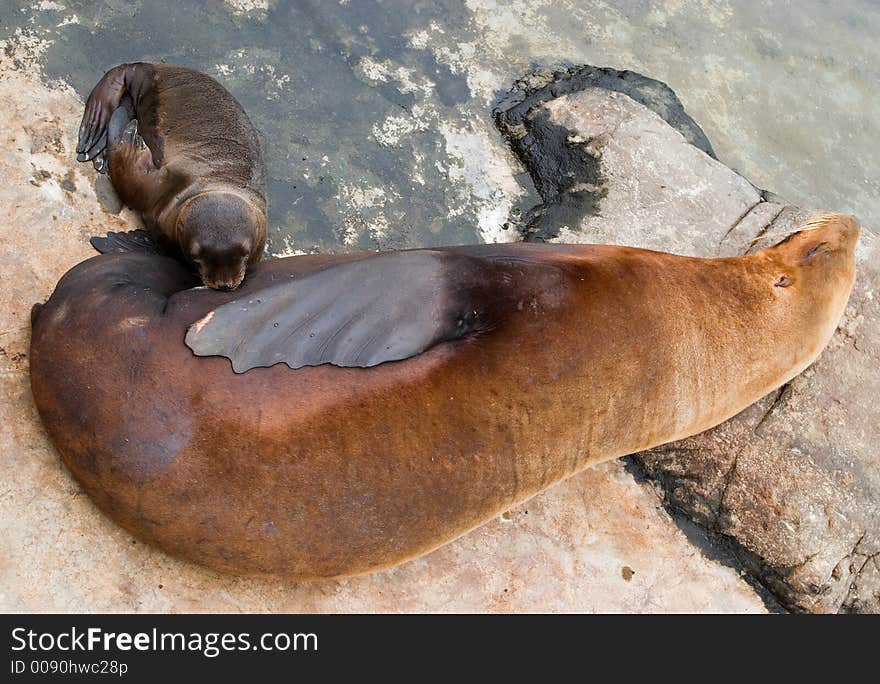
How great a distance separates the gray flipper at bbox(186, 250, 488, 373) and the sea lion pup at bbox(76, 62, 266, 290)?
596mm

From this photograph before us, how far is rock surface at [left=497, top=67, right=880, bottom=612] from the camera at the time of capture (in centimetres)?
410

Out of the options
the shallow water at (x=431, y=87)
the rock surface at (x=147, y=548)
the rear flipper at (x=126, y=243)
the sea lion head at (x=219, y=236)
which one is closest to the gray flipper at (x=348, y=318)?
the sea lion head at (x=219, y=236)

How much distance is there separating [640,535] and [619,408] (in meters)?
0.78

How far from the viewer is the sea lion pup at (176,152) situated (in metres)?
3.74

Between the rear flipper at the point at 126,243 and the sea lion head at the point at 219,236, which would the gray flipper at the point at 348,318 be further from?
the rear flipper at the point at 126,243

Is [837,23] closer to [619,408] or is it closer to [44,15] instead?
[619,408]

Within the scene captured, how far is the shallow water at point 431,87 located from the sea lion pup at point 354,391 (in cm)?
A: 99

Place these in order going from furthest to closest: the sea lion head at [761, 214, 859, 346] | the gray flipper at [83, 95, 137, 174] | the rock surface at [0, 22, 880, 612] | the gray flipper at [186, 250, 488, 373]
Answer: the gray flipper at [83, 95, 137, 174]
the sea lion head at [761, 214, 859, 346]
the rock surface at [0, 22, 880, 612]
the gray flipper at [186, 250, 488, 373]

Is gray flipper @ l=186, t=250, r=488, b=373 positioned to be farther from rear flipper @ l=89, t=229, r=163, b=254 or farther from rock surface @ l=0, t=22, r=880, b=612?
rear flipper @ l=89, t=229, r=163, b=254

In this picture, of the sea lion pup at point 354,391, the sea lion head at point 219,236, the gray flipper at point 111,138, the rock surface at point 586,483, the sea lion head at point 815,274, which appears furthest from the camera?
the gray flipper at point 111,138

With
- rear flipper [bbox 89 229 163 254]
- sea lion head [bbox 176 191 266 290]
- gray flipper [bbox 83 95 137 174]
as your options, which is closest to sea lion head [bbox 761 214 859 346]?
sea lion head [bbox 176 191 266 290]

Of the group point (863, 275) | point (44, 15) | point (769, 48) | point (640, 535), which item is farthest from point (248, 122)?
point (769, 48)

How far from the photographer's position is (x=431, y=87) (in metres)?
5.04

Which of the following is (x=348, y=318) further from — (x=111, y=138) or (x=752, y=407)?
(x=752, y=407)
